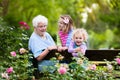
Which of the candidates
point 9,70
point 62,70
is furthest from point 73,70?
point 9,70

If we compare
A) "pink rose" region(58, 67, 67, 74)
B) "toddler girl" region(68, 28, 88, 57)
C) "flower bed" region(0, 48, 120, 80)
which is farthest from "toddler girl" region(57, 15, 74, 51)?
"pink rose" region(58, 67, 67, 74)

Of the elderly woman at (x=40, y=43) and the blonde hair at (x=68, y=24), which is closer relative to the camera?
the elderly woman at (x=40, y=43)

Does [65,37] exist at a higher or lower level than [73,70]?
higher

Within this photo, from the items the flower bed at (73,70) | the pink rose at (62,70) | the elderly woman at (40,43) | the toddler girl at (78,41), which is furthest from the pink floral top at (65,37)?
the pink rose at (62,70)

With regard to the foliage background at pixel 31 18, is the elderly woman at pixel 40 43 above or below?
below

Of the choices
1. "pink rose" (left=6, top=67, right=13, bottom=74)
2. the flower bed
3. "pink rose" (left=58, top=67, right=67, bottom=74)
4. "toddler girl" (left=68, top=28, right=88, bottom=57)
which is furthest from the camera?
"toddler girl" (left=68, top=28, right=88, bottom=57)

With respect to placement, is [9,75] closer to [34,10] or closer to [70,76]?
[70,76]

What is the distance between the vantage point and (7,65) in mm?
6359

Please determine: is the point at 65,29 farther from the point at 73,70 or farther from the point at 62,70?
the point at 62,70

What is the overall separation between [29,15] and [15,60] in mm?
20300

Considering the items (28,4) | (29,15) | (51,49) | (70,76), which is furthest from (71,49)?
(29,15)

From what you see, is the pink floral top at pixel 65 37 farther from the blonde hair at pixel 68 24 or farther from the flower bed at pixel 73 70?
the flower bed at pixel 73 70

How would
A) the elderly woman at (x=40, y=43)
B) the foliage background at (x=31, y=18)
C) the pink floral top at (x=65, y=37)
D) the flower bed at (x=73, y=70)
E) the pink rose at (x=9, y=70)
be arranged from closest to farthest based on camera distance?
1. the pink rose at (x=9, y=70)
2. the flower bed at (x=73, y=70)
3. the elderly woman at (x=40, y=43)
4. the foliage background at (x=31, y=18)
5. the pink floral top at (x=65, y=37)

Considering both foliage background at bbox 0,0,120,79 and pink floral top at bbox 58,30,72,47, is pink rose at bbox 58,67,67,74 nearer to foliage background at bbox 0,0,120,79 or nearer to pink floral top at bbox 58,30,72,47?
foliage background at bbox 0,0,120,79
